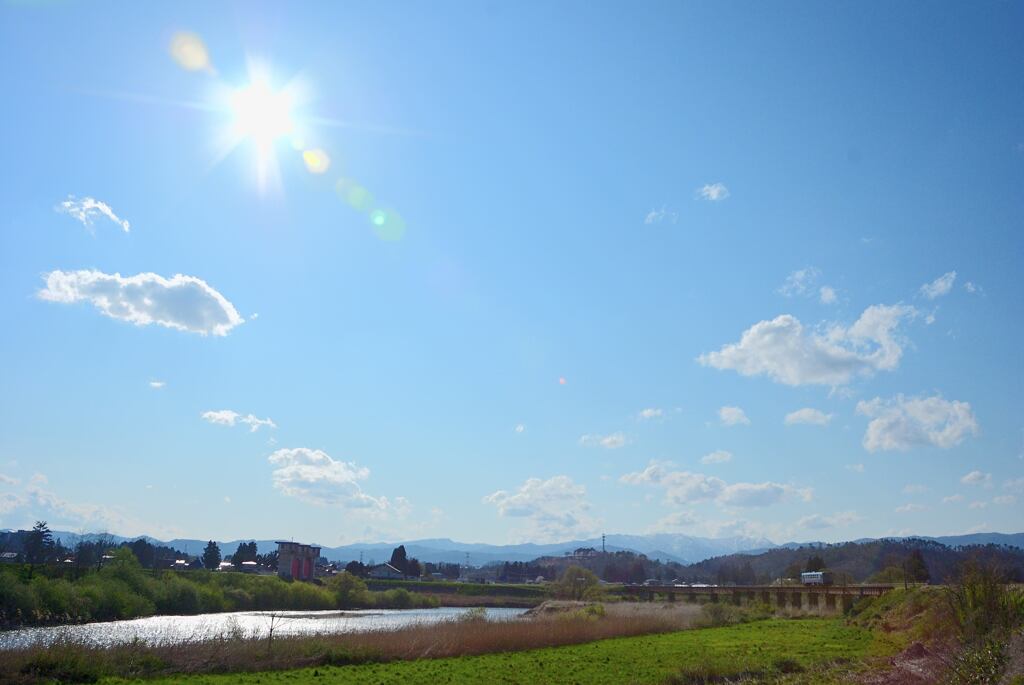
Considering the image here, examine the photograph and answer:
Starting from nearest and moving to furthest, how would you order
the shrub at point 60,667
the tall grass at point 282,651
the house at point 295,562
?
1. the shrub at point 60,667
2. the tall grass at point 282,651
3. the house at point 295,562

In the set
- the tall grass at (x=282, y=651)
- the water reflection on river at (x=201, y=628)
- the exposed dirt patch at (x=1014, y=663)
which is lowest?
the water reflection on river at (x=201, y=628)

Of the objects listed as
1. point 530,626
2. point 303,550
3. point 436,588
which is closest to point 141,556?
point 303,550

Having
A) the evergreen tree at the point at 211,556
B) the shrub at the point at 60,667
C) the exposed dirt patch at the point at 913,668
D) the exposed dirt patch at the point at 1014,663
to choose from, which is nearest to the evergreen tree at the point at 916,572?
the exposed dirt patch at the point at 913,668

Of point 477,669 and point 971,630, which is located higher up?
point 971,630

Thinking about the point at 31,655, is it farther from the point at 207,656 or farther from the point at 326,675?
the point at 326,675

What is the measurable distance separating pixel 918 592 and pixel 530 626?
104ft

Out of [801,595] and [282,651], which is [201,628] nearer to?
[282,651]

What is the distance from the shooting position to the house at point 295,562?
491 feet

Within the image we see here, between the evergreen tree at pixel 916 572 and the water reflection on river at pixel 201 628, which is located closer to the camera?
the water reflection on river at pixel 201 628

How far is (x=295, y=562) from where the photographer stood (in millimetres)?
153000

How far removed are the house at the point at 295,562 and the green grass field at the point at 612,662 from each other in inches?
4451

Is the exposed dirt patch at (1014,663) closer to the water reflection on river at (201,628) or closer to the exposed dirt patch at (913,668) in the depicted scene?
the exposed dirt patch at (913,668)

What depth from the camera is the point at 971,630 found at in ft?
95.4

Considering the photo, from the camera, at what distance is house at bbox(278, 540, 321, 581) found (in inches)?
5896
